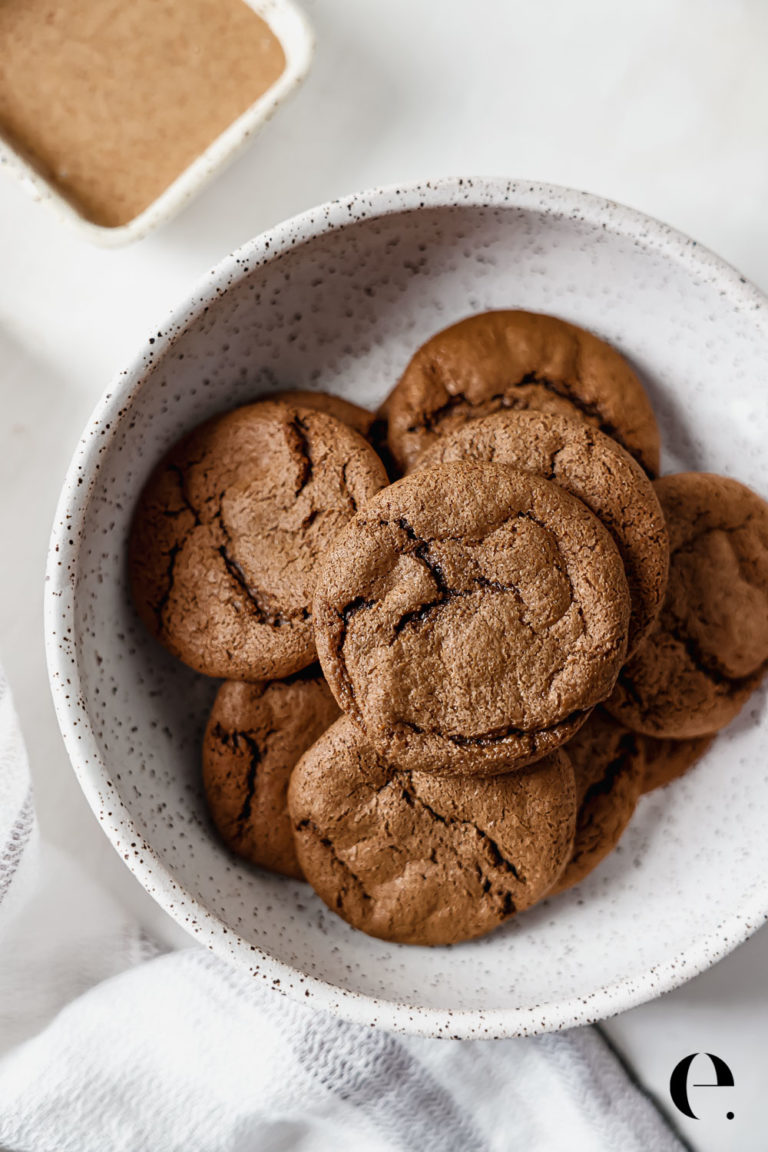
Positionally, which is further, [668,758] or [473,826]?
[668,758]

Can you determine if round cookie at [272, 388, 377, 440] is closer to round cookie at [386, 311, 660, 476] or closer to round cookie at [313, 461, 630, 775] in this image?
round cookie at [386, 311, 660, 476]

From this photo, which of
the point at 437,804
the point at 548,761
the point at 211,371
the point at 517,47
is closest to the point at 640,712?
the point at 548,761

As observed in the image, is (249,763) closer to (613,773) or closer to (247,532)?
(247,532)

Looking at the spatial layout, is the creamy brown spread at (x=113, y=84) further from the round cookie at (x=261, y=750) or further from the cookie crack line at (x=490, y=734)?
the cookie crack line at (x=490, y=734)

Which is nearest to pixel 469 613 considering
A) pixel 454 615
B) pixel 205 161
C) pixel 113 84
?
pixel 454 615

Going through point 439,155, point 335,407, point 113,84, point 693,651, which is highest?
point 113,84

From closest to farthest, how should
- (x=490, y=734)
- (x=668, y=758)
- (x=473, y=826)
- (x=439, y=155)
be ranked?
(x=490, y=734), (x=473, y=826), (x=668, y=758), (x=439, y=155)

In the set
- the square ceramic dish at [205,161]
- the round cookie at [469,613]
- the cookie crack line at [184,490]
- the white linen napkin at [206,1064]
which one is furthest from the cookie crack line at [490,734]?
the square ceramic dish at [205,161]

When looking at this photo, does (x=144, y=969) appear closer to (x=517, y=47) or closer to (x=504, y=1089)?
(x=504, y=1089)
